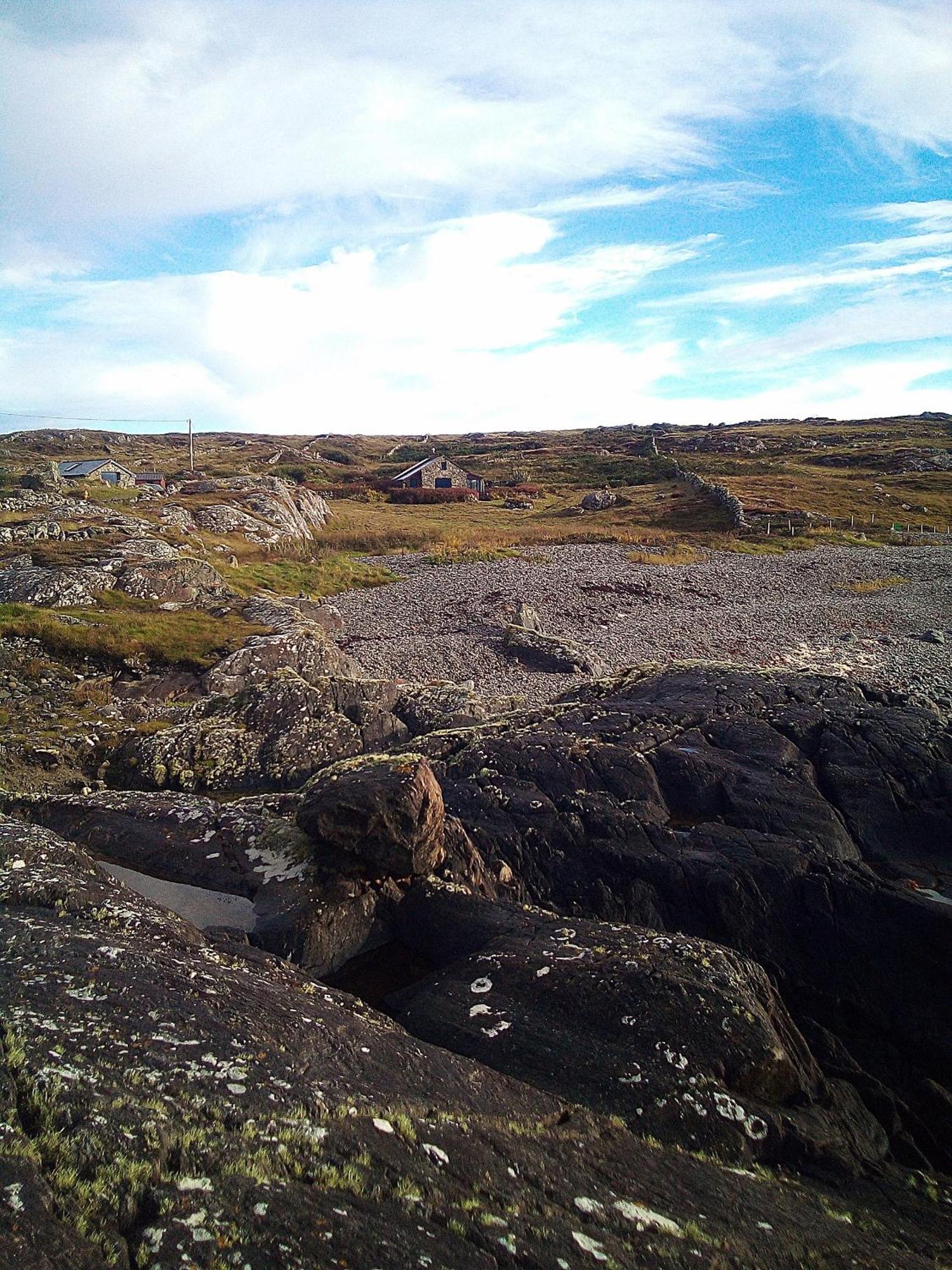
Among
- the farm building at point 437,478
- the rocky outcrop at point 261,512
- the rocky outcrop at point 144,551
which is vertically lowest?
the rocky outcrop at point 144,551

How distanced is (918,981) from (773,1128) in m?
4.64

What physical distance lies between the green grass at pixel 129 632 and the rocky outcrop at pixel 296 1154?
16.4 meters

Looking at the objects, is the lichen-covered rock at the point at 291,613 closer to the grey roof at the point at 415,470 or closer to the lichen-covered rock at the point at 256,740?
the lichen-covered rock at the point at 256,740

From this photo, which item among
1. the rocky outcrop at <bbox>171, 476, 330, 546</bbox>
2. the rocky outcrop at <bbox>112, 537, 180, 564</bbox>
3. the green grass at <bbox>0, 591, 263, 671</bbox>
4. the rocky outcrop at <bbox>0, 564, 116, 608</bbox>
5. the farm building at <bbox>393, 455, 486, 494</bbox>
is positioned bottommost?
the green grass at <bbox>0, 591, 263, 671</bbox>

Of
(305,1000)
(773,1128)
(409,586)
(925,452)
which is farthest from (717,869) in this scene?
(925,452)

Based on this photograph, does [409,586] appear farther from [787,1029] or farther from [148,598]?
[787,1029]

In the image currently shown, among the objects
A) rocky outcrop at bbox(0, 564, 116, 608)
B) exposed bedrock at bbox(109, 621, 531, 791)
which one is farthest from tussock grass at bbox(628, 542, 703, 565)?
rocky outcrop at bbox(0, 564, 116, 608)

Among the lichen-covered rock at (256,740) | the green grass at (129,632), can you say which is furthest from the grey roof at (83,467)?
the lichen-covered rock at (256,740)

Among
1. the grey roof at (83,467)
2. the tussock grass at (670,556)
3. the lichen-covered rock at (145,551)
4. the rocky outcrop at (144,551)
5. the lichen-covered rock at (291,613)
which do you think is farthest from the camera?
the grey roof at (83,467)

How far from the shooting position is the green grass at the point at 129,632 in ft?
78.7

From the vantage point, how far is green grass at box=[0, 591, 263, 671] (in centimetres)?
2398

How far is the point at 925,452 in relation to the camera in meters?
127

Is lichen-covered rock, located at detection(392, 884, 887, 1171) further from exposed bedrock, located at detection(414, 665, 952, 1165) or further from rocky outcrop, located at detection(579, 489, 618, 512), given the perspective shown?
rocky outcrop, located at detection(579, 489, 618, 512)

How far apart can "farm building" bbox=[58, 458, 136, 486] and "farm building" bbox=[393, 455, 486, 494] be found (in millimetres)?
37687
